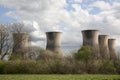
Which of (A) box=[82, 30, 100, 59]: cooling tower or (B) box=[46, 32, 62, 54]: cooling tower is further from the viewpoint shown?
(A) box=[82, 30, 100, 59]: cooling tower

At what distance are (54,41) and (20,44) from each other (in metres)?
3.88

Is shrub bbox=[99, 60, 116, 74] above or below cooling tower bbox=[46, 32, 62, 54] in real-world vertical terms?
below

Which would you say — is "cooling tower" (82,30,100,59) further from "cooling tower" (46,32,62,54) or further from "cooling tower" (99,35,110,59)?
"cooling tower" (99,35,110,59)

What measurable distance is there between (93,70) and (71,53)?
10539mm

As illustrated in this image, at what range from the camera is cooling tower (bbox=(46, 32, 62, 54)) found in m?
31.0

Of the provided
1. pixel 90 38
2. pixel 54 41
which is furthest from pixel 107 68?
pixel 54 41

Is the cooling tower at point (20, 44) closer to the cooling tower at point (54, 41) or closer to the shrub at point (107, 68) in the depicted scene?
the cooling tower at point (54, 41)

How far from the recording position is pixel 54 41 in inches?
1220

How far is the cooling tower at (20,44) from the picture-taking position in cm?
3133

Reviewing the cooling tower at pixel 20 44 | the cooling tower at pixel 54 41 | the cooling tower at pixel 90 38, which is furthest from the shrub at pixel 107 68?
the cooling tower at pixel 20 44

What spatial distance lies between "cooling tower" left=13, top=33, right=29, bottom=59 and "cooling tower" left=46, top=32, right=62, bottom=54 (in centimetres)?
260

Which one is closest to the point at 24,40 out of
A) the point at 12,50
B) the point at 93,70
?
the point at 12,50

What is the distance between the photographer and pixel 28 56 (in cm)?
3578

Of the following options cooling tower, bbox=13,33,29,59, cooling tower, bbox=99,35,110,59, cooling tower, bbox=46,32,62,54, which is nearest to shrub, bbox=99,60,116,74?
cooling tower, bbox=46,32,62,54
